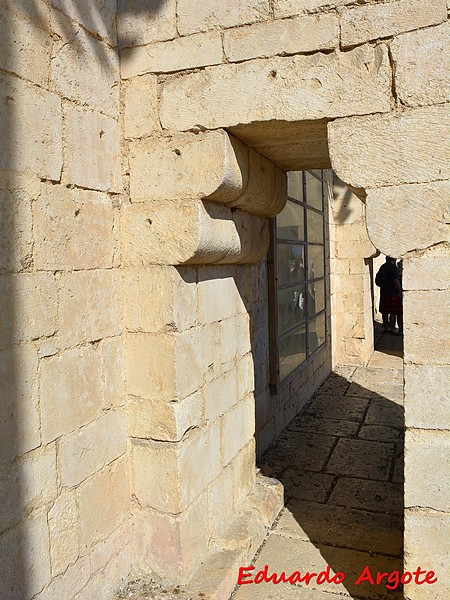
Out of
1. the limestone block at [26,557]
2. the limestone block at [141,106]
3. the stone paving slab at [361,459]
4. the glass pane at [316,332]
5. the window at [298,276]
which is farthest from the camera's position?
the glass pane at [316,332]

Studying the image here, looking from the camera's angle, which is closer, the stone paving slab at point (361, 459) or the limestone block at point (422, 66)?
the limestone block at point (422, 66)

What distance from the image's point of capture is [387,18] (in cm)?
205

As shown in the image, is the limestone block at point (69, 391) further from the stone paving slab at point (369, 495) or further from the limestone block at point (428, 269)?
the stone paving slab at point (369, 495)

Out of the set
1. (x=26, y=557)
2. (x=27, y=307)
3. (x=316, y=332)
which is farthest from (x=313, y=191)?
(x=26, y=557)

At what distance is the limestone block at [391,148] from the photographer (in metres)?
2.01

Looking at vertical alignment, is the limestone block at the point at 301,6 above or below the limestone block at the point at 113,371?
above

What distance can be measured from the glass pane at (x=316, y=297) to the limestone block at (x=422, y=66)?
163 inches

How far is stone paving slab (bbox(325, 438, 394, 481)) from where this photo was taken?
4016 millimetres

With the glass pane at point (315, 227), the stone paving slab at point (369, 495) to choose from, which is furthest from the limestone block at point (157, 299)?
the glass pane at point (315, 227)

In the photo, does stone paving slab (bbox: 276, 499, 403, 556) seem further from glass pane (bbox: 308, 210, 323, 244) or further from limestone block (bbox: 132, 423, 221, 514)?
glass pane (bbox: 308, 210, 323, 244)

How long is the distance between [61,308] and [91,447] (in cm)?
62

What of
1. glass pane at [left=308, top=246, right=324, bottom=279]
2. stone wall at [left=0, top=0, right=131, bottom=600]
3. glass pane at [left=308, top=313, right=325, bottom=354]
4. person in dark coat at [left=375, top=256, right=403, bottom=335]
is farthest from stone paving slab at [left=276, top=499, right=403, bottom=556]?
person in dark coat at [left=375, top=256, right=403, bottom=335]

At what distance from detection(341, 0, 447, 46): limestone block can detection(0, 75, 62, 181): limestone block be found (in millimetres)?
1201

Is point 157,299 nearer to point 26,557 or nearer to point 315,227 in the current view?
point 26,557
